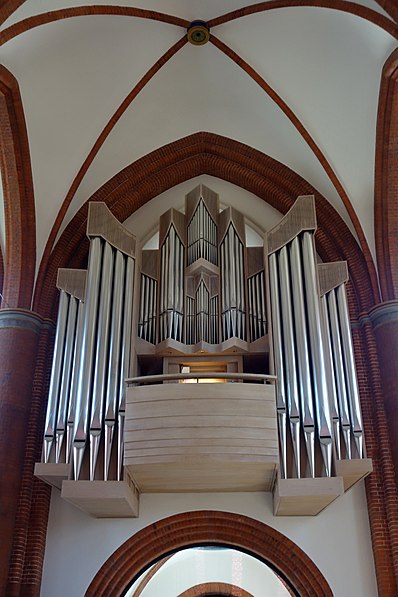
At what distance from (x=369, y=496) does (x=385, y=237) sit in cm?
389

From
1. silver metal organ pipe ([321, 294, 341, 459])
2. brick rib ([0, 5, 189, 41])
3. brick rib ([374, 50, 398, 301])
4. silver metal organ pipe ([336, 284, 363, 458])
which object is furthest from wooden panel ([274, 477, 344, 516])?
brick rib ([0, 5, 189, 41])

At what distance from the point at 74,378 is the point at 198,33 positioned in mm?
5469

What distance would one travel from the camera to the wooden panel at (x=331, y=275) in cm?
947

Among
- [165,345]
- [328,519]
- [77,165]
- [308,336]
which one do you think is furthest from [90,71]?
[328,519]

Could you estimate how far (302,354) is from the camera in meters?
8.70

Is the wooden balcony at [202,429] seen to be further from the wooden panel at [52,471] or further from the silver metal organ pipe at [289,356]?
Result: the wooden panel at [52,471]

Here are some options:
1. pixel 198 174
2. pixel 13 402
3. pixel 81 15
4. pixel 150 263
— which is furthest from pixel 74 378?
pixel 81 15

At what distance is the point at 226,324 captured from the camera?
957 cm

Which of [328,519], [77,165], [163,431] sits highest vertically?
[77,165]

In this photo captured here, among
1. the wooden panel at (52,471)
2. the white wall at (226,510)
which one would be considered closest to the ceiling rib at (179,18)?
the wooden panel at (52,471)

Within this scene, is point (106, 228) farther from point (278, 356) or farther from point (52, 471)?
point (52, 471)

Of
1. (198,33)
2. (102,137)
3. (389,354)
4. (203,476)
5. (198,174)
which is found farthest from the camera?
(198,174)

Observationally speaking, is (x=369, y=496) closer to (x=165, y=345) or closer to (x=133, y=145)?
(x=165, y=345)

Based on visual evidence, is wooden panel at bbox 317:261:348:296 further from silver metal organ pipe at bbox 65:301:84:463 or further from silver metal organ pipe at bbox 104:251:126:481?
silver metal organ pipe at bbox 65:301:84:463
